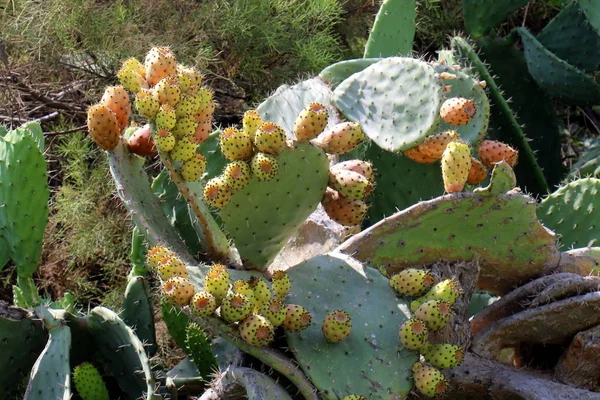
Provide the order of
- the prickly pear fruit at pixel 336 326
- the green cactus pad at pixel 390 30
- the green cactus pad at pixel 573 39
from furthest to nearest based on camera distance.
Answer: the green cactus pad at pixel 573 39 < the green cactus pad at pixel 390 30 < the prickly pear fruit at pixel 336 326

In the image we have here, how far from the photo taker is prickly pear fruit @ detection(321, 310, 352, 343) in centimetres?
163

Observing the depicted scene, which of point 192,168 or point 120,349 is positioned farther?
point 120,349

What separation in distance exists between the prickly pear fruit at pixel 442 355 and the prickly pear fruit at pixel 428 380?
4cm

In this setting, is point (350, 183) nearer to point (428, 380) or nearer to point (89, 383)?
point (428, 380)

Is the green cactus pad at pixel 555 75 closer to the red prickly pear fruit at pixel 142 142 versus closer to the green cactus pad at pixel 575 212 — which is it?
the green cactus pad at pixel 575 212

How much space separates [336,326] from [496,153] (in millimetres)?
841

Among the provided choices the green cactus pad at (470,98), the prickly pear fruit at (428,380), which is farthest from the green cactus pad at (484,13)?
the prickly pear fruit at (428,380)

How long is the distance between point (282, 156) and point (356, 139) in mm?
209

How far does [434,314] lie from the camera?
1704 mm

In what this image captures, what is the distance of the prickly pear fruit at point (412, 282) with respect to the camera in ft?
5.88

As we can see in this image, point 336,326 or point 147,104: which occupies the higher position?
point 147,104

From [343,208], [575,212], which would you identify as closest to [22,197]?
[343,208]

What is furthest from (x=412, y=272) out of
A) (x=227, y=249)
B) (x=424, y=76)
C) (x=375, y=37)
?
(x=375, y=37)

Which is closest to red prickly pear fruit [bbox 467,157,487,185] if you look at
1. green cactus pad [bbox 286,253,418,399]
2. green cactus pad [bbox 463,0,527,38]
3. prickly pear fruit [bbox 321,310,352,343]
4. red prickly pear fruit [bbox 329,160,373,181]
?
red prickly pear fruit [bbox 329,160,373,181]
